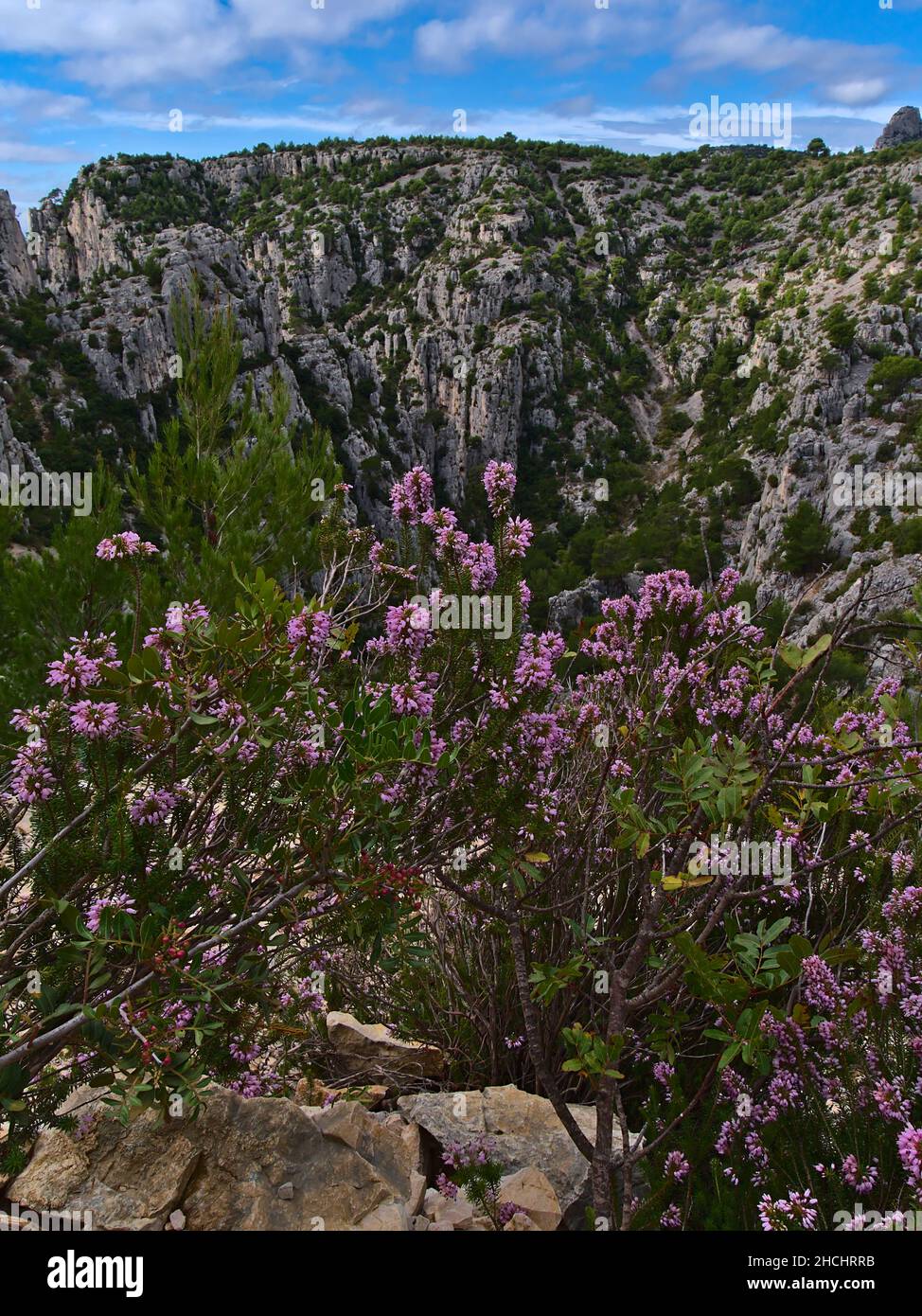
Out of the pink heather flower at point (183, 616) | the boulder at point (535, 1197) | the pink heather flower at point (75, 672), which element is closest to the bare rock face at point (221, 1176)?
the boulder at point (535, 1197)

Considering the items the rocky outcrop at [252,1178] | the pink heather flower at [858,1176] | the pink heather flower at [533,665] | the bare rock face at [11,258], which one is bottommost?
the rocky outcrop at [252,1178]

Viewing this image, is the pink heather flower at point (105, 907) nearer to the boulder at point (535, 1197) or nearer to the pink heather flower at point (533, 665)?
the pink heather flower at point (533, 665)

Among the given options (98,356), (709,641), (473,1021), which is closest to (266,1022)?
(473,1021)

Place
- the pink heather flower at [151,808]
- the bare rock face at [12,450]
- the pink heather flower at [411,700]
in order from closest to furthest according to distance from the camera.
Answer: the pink heather flower at [151,808] → the pink heather flower at [411,700] → the bare rock face at [12,450]

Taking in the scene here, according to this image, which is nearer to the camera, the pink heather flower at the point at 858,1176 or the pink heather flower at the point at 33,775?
the pink heather flower at the point at 858,1176

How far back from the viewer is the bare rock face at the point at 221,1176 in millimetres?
2635

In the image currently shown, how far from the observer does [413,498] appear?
3.42 metres

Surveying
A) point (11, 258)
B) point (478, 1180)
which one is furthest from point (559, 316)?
point (478, 1180)

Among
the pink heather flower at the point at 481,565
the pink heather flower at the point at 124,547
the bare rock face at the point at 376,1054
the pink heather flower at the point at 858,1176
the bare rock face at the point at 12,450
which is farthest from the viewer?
the bare rock face at the point at 12,450

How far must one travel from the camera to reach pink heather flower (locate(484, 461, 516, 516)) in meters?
3.33

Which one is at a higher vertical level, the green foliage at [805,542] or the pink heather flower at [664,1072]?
the green foliage at [805,542]

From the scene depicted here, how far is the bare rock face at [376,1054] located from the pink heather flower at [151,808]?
7.21 feet

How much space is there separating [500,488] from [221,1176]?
2.74 m

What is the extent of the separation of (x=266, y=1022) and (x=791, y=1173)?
1.82 m
